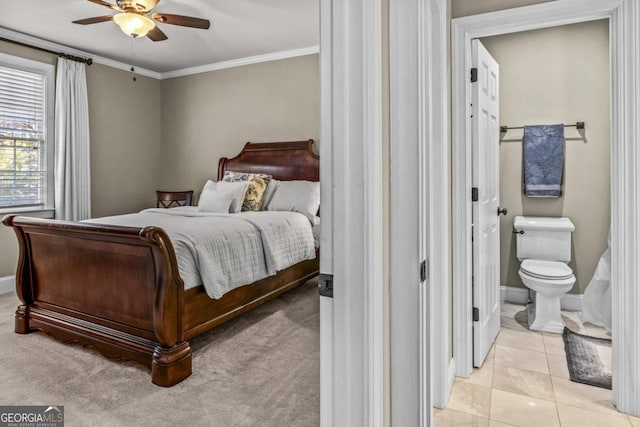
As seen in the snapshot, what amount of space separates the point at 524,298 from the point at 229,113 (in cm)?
402

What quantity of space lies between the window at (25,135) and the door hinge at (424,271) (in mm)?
4523

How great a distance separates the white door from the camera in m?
2.31

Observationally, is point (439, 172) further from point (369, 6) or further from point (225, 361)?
point (225, 361)

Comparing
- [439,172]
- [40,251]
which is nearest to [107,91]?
[40,251]

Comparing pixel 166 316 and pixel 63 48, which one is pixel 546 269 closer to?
pixel 166 316

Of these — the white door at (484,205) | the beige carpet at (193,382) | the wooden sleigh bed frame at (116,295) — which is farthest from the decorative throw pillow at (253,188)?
the white door at (484,205)

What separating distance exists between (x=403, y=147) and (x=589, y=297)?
285 centimetres

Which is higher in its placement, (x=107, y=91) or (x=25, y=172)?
(x=107, y=91)

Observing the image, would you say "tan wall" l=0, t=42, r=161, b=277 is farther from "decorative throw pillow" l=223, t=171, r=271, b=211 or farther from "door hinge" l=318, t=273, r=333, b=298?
"door hinge" l=318, t=273, r=333, b=298

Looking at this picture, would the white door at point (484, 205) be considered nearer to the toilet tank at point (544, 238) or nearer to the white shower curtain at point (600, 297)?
the toilet tank at point (544, 238)

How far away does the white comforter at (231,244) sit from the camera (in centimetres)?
248

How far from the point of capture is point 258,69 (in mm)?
4930

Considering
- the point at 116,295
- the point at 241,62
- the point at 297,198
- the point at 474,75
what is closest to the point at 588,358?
the point at 474,75

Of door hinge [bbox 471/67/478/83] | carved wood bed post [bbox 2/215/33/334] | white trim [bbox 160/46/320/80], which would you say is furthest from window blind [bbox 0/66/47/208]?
door hinge [bbox 471/67/478/83]
